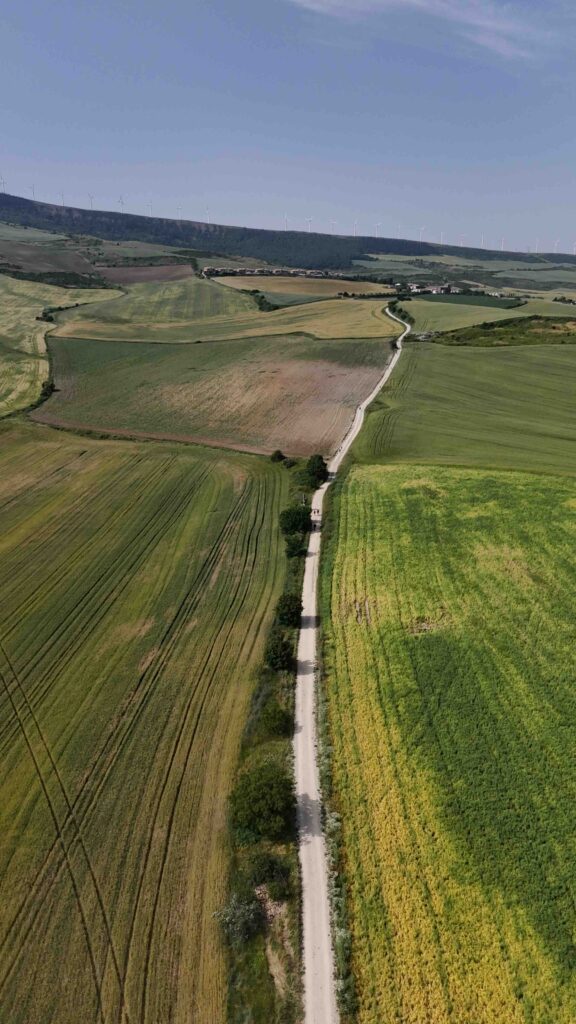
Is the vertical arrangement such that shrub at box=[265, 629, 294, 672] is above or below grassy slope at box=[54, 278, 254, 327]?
below

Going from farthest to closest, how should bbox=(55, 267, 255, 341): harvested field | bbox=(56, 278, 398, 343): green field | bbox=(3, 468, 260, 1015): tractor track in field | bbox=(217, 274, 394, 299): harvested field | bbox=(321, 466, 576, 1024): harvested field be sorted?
bbox=(217, 274, 394, 299): harvested field, bbox=(55, 267, 255, 341): harvested field, bbox=(56, 278, 398, 343): green field, bbox=(3, 468, 260, 1015): tractor track in field, bbox=(321, 466, 576, 1024): harvested field

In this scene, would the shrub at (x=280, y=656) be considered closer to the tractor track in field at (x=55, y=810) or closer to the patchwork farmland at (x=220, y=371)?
the tractor track in field at (x=55, y=810)

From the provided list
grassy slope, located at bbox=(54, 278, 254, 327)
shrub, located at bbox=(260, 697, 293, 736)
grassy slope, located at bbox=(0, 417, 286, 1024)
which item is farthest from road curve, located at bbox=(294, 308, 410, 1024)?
grassy slope, located at bbox=(54, 278, 254, 327)

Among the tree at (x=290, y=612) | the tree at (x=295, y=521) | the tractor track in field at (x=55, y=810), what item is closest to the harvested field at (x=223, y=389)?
the tree at (x=295, y=521)

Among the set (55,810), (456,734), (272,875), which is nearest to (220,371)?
(456,734)

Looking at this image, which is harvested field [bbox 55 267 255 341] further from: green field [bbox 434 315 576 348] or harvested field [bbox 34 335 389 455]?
green field [bbox 434 315 576 348]

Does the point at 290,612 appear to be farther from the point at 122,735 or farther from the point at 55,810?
the point at 55,810
